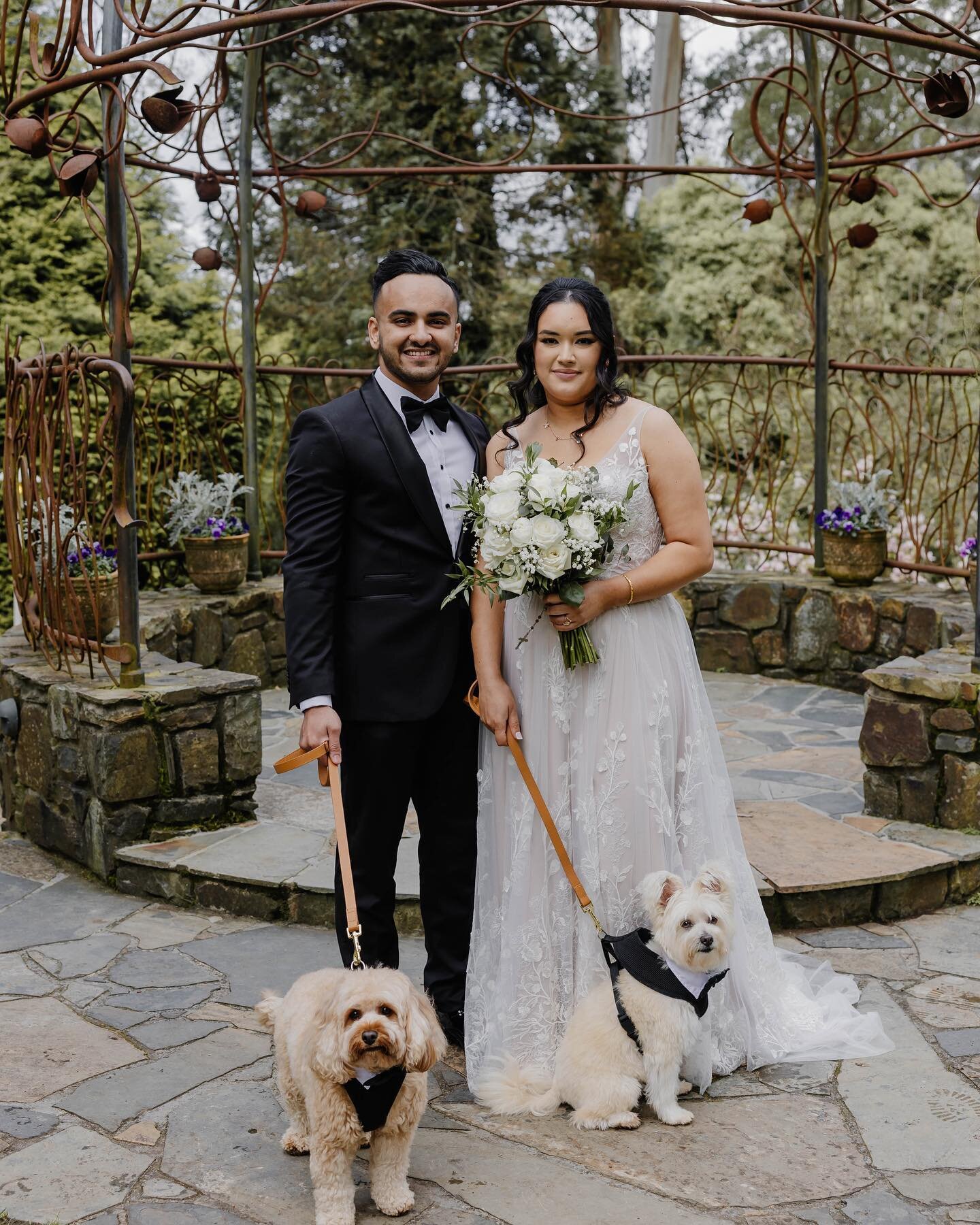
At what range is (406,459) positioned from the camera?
3031mm

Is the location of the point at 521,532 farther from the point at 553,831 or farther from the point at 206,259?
the point at 206,259

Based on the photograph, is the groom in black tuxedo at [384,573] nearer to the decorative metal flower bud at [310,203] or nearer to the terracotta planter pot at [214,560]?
the terracotta planter pot at [214,560]

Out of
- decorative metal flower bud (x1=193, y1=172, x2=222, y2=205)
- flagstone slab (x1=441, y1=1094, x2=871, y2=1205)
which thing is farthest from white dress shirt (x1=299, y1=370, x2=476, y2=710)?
decorative metal flower bud (x1=193, y1=172, x2=222, y2=205)

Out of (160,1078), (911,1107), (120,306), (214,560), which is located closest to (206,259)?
(214,560)

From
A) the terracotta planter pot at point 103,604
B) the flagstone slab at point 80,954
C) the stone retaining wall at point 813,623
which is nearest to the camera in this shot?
the flagstone slab at point 80,954

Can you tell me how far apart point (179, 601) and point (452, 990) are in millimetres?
3799

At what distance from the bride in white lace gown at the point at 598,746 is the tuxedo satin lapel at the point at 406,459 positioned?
0.20 metres

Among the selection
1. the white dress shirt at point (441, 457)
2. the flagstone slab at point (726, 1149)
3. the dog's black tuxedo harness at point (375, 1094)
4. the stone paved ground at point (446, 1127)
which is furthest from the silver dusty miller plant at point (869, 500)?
the dog's black tuxedo harness at point (375, 1094)

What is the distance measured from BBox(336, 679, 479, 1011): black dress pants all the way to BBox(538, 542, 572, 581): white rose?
52 cm

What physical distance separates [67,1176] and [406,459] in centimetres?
176

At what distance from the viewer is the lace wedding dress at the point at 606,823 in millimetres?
3109

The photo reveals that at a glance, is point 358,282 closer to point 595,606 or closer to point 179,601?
point 179,601

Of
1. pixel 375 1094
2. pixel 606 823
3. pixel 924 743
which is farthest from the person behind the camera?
pixel 924 743

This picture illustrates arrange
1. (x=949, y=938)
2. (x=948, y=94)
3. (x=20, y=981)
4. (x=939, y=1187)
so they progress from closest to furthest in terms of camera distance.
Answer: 1. (x=939, y=1187)
2. (x=20, y=981)
3. (x=949, y=938)
4. (x=948, y=94)
